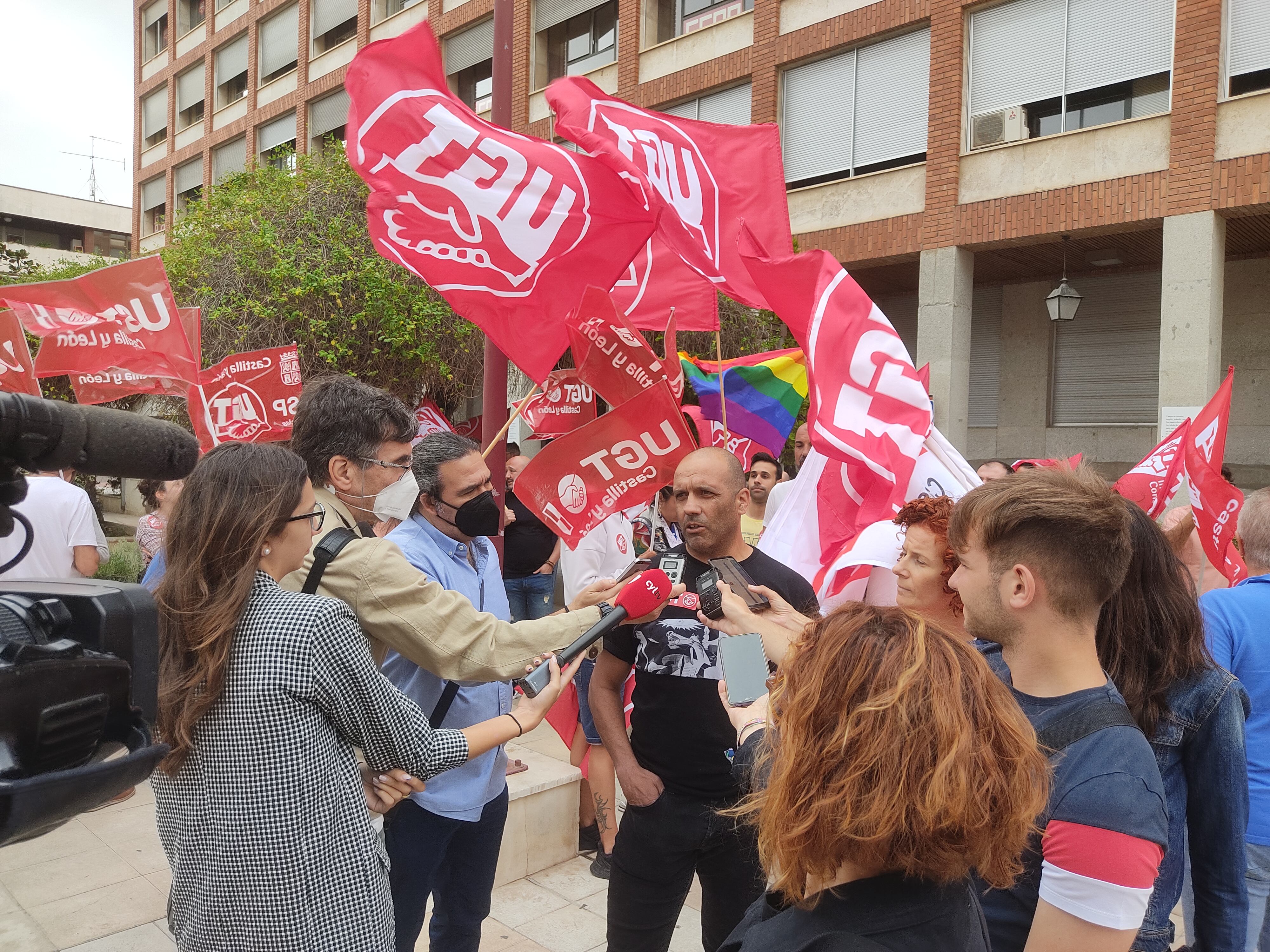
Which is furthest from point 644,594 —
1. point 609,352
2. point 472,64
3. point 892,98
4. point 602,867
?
point 472,64

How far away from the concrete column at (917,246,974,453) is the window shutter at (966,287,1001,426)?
1.88 m

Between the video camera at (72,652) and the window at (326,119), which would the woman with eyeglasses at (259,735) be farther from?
the window at (326,119)

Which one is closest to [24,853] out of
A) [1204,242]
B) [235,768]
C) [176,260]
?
[235,768]

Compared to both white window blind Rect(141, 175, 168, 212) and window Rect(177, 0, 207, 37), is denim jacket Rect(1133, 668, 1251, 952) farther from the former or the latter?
window Rect(177, 0, 207, 37)

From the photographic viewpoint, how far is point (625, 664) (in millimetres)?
3047

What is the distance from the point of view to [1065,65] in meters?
12.0

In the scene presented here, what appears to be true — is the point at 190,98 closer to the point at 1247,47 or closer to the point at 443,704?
the point at 1247,47

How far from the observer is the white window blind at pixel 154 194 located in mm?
30844

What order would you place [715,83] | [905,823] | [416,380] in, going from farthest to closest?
[715,83] → [416,380] → [905,823]

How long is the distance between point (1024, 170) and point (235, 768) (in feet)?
42.8

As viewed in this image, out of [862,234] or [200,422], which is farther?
[862,234]

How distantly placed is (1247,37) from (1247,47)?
107mm

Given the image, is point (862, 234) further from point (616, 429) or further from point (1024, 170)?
point (616, 429)

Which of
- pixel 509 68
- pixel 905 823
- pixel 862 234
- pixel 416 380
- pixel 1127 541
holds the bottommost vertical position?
pixel 905 823
